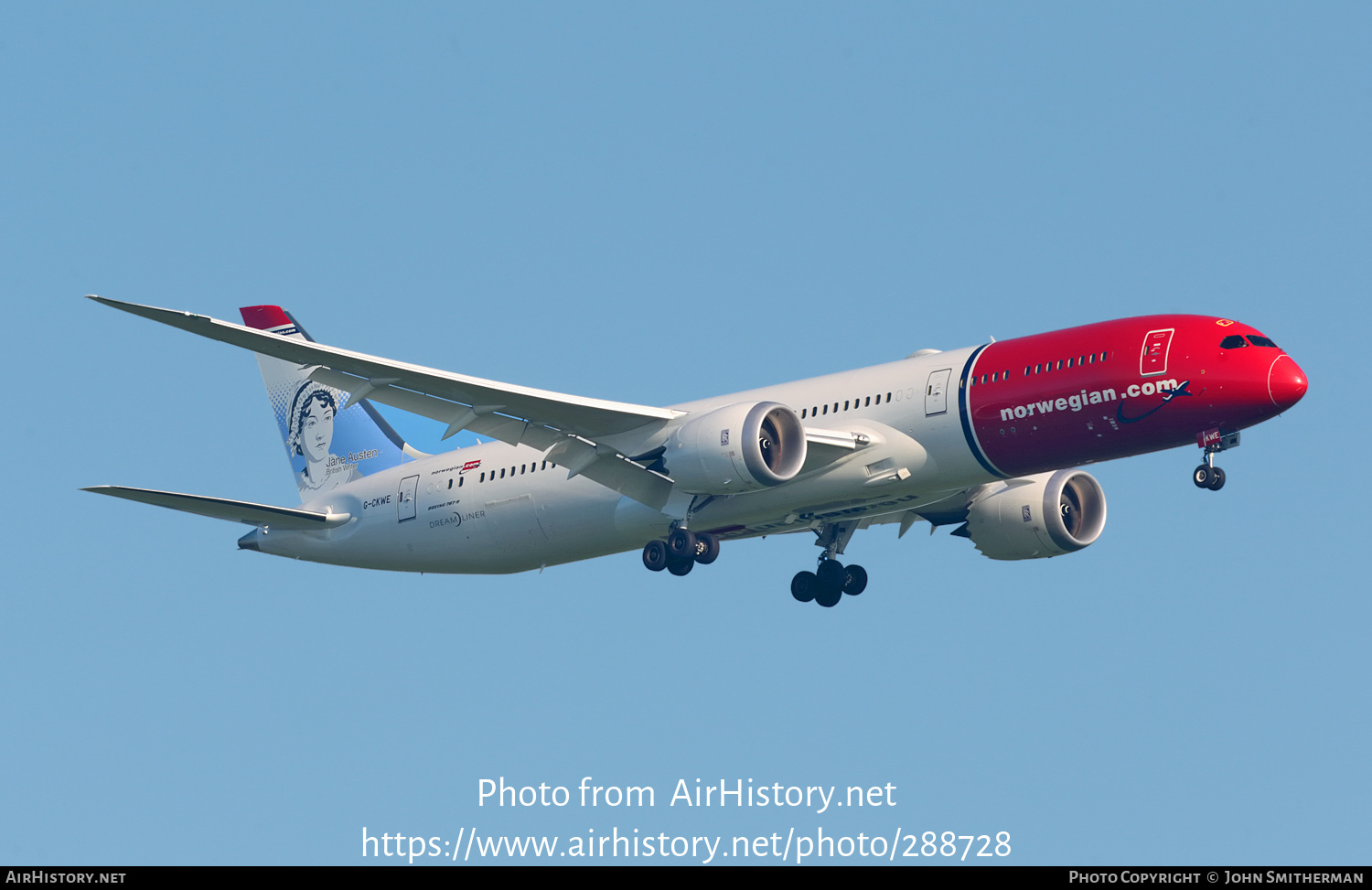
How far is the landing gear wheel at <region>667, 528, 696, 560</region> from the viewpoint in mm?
38312

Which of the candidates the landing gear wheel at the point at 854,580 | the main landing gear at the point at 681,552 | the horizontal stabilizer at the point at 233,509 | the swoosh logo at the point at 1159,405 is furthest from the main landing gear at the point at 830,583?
the horizontal stabilizer at the point at 233,509

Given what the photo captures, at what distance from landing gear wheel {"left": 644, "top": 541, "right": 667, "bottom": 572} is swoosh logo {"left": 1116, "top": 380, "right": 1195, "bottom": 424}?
33.6 feet

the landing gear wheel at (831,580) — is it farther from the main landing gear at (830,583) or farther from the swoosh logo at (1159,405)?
the swoosh logo at (1159,405)

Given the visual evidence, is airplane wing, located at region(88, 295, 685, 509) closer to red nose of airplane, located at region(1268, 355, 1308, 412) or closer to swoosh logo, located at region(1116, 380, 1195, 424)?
swoosh logo, located at region(1116, 380, 1195, 424)

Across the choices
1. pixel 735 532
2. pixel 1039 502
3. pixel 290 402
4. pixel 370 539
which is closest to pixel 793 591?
pixel 735 532

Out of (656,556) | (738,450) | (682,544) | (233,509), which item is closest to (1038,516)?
(682,544)

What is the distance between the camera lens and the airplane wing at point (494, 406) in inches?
1344

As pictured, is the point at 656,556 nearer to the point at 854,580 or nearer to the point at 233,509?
the point at 854,580

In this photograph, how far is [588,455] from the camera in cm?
3822

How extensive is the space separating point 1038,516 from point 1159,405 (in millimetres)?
7211

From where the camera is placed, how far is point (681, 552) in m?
38.3

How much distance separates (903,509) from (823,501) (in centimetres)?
269
